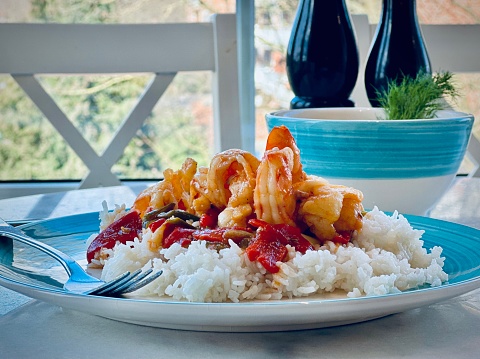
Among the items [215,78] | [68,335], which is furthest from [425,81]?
[215,78]

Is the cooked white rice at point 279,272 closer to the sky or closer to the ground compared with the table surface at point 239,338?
closer to the sky

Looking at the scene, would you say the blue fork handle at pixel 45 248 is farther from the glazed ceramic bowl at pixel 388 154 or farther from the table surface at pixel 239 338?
the glazed ceramic bowl at pixel 388 154

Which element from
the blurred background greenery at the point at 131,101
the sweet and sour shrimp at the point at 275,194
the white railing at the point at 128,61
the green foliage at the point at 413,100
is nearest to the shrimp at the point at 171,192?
the sweet and sour shrimp at the point at 275,194

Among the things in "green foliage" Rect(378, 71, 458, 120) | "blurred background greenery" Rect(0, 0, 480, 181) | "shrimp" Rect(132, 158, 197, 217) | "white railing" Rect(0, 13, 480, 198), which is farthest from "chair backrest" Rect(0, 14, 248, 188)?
"blurred background greenery" Rect(0, 0, 480, 181)

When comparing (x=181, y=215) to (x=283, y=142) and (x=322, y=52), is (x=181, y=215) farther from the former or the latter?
(x=322, y=52)

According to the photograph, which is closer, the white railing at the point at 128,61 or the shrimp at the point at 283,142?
the shrimp at the point at 283,142

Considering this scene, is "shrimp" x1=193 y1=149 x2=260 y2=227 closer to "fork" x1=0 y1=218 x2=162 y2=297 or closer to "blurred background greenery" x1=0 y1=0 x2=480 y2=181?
"fork" x1=0 y1=218 x2=162 y2=297

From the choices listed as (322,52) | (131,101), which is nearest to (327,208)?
(322,52)
